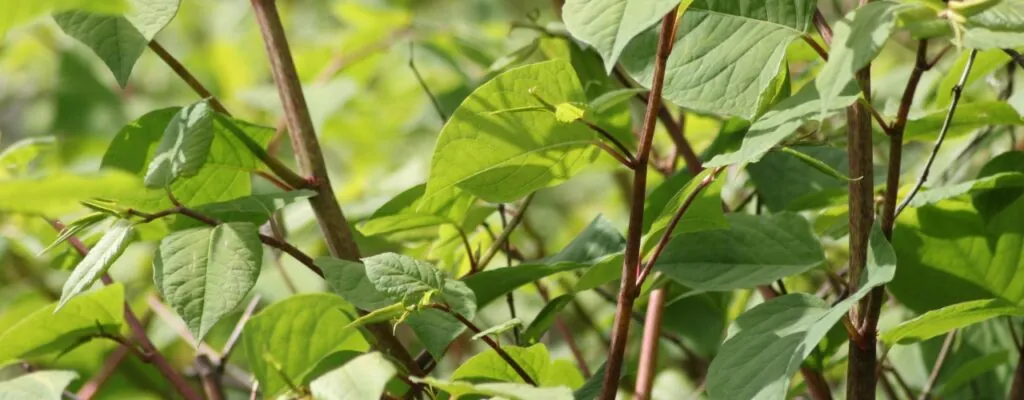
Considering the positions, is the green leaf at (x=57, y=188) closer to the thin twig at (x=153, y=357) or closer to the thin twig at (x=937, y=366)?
the thin twig at (x=153, y=357)

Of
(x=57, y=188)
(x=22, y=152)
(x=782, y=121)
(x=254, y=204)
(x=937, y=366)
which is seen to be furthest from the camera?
(x=937, y=366)

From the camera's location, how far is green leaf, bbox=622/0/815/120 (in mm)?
495

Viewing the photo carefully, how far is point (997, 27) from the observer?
0.41 metres

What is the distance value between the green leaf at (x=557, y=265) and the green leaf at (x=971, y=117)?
0.17 m

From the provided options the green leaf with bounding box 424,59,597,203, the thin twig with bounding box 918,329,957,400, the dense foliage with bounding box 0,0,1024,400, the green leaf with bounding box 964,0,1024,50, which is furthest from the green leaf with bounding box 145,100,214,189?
the thin twig with bounding box 918,329,957,400

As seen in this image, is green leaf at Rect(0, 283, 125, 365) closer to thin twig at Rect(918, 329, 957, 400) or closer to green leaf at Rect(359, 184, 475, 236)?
green leaf at Rect(359, 184, 475, 236)

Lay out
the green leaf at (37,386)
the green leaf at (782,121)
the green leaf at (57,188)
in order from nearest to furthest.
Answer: the green leaf at (57,188) → the green leaf at (782,121) → the green leaf at (37,386)

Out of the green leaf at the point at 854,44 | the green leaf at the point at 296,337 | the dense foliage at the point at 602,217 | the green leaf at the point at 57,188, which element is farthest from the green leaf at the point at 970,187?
the green leaf at the point at 57,188

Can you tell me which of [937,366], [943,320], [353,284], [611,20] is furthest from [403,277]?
[937,366]

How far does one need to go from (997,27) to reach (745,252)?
0.69ft

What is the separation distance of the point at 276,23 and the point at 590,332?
0.71m

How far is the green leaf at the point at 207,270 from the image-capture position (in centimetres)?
50

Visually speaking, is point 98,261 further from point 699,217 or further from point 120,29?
point 699,217

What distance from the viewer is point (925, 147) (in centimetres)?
106
